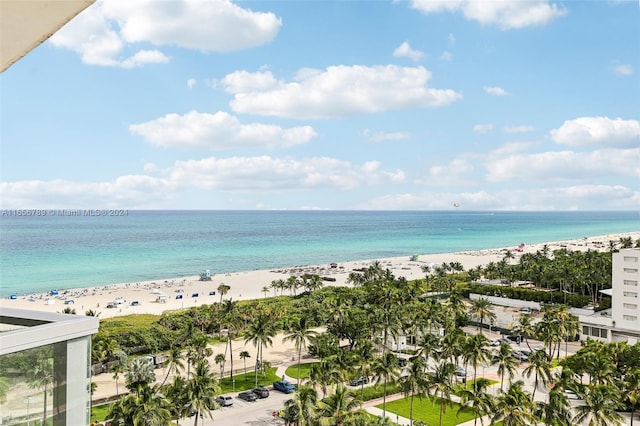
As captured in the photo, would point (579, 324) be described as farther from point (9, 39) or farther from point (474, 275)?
point (9, 39)

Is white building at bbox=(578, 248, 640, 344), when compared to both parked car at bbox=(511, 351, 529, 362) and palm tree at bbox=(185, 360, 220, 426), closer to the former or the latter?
parked car at bbox=(511, 351, 529, 362)

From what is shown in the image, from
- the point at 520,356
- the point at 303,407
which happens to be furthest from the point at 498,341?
the point at 303,407

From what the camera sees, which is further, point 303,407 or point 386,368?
→ point 386,368

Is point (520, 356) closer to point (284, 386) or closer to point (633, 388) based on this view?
point (633, 388)

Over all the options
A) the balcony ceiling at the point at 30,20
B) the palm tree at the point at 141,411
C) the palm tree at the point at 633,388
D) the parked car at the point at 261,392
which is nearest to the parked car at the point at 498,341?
the palm tree at the point at 633,388

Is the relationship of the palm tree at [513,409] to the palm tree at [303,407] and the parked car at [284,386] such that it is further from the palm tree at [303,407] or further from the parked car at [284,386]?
the parked car at [284,386]

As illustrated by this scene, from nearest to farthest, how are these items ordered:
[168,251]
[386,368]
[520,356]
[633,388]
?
[633,388] → [386,368] → [520,356] → [168,251]

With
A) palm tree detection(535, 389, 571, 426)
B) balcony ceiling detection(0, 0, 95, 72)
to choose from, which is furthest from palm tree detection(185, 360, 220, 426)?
balcony ceiling detection(0, 0, 95, 72)
